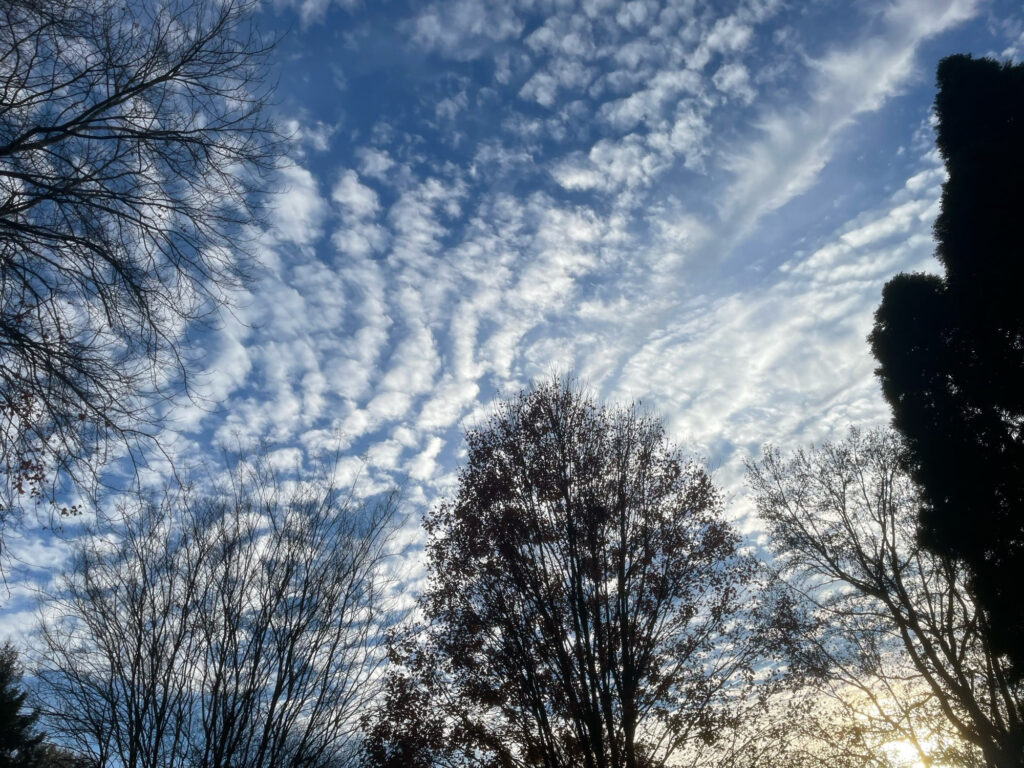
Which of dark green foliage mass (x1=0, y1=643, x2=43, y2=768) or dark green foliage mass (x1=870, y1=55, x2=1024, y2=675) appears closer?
dark green foliage mass (x1=870, y1=55, x2=1024, y2=675)

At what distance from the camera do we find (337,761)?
8938 mm

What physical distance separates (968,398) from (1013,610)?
148 inches

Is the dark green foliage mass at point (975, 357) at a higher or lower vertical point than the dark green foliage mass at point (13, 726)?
higher

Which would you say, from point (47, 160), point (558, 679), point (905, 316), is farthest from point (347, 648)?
point (905, 316)

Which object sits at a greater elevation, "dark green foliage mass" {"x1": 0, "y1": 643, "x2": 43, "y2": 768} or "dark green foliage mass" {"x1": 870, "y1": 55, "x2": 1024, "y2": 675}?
"dark green foliage mass" {"x1": 870, "y1": 55, "x2": 1024, "y2": 675}

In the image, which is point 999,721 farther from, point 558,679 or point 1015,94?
point 1015,94

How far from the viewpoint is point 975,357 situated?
10492mm

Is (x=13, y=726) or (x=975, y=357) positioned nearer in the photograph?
(x=975, y=357)

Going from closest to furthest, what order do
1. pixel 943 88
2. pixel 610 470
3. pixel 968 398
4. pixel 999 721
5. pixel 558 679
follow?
1. pixel 558 679
2. pixel 610 470
3. pixel 968 398
4. pixel 943 88
5. pixel 999 721

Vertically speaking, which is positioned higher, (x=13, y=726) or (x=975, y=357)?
(x=975, y=357)

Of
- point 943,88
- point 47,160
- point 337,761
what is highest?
point 943,88

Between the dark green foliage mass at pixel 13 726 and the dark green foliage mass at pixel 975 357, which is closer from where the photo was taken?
the dark green foliage mass at pixel 975 357

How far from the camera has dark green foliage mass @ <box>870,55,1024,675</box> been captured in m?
9.48

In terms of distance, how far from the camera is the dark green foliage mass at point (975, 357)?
948cm
